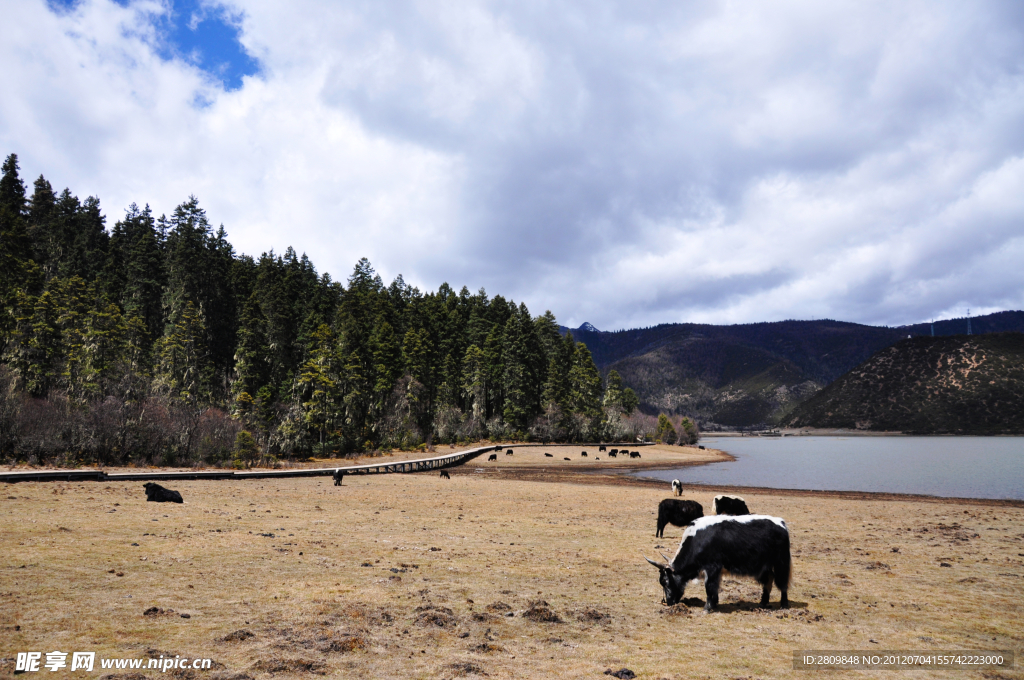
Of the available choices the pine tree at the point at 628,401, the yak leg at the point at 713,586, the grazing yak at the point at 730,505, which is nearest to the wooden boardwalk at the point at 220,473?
the grazing yak at the point at 730,505

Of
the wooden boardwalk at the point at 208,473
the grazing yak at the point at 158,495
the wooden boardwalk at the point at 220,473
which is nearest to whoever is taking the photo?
the grazing yak at the point at 158,495

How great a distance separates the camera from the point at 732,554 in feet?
34.1

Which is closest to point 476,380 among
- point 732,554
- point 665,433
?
point 665,433

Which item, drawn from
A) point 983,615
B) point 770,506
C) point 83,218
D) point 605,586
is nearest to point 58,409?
point 605,586

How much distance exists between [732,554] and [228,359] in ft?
287

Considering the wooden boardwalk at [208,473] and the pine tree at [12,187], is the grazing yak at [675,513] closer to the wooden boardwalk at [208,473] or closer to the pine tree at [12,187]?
the wooden boardwalk at [208,473]

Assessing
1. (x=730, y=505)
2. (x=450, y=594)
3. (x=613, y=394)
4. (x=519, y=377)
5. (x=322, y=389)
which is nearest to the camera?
(x=450, y=594)

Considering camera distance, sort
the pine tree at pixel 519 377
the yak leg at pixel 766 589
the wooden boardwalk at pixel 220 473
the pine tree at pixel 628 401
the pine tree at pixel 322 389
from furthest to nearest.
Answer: the pine tree at pixel 628 401
the pine tree at pixel 519 377
the pine tree at pixel 322 389
the wooden boardwalk at pixel 220 473
the yak leg at pixel 766 589

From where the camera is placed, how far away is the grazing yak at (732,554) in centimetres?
1045

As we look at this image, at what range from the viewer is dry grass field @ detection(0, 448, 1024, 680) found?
25.5 feet

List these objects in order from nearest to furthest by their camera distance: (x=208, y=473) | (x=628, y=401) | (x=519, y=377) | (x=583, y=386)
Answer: (x=208, y=473)
(x=519, y=377)
(x=583, y=386)
(x=628, y=401)

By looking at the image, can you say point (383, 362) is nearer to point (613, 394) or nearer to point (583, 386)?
point (583, 386)

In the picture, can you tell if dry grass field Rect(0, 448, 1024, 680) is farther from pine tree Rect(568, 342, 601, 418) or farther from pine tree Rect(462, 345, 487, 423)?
pine tree Rect(568, 342, 601, 418)

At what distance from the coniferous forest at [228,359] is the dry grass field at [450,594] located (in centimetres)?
2439
